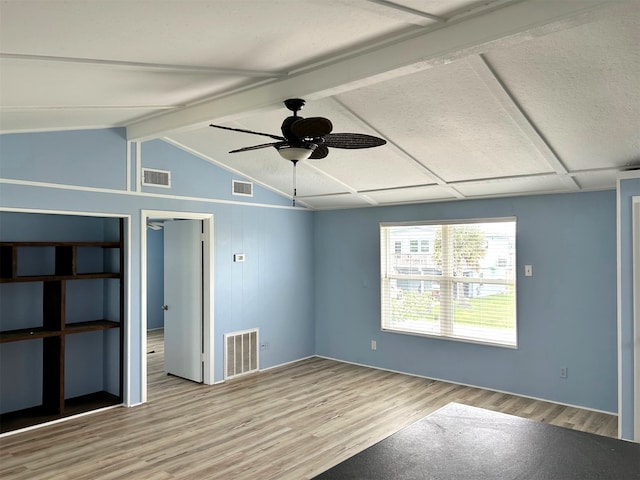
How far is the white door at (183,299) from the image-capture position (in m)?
6.11

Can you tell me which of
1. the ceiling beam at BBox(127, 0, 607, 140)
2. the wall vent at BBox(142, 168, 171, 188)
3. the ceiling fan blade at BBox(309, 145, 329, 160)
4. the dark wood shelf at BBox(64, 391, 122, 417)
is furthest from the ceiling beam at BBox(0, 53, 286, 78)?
the dark wood shelf at BBox(64, 391, 122, 417)

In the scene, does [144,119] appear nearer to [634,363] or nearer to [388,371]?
[388,371]

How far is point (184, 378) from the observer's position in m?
6.27

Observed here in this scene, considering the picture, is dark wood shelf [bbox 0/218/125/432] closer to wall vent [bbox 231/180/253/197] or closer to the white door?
the white door

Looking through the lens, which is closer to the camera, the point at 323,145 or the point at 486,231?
the point at 323,145

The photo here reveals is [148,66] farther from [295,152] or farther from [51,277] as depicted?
[51,277]

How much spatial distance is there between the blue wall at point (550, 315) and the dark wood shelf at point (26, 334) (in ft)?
13.3

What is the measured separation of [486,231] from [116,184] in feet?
13.7

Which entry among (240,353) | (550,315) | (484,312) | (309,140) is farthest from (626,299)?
(240,353)

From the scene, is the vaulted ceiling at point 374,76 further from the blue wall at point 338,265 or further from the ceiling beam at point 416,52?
the blue wall at point 338,265

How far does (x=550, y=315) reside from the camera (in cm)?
529

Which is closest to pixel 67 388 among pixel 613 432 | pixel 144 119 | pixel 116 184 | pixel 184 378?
pixel 184 378

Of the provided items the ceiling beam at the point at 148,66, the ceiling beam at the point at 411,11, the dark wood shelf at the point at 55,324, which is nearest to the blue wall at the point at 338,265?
the dark wood shelf at the point at 55,324

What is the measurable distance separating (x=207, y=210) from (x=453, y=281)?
10.3 ft
